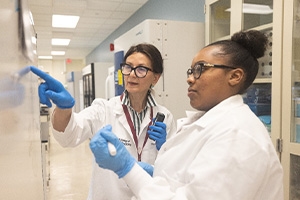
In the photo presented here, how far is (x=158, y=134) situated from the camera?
133 cm

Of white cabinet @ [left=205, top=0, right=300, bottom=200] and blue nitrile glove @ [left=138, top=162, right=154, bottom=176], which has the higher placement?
white cabinet @ [left=205, top=0, right=300, bottom=200]

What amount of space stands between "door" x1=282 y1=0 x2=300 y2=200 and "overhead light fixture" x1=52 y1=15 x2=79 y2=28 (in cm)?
428

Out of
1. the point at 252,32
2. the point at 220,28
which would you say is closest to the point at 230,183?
the point at 252,32

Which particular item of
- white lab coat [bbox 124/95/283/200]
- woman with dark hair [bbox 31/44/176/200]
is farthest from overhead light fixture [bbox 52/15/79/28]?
white lab coat [bbox 124/95/283/200]

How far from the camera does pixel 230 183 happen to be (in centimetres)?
69

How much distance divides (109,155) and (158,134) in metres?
0.49

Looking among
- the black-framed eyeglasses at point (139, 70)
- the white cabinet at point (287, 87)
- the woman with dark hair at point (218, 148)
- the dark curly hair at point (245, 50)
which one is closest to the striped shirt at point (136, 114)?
the black-framed eyeglasses at point (139, 70)

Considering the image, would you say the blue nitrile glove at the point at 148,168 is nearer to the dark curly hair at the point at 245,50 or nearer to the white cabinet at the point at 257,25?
the dark curly hair at the point at 245,50

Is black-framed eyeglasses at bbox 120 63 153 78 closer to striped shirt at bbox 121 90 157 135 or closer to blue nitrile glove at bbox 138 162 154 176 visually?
striped shirt at bbox 121 90 157 135

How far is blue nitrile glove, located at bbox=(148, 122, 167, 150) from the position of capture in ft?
4.36

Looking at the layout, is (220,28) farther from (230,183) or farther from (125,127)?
(230,183)

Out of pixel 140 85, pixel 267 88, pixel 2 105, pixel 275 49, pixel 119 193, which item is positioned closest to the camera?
pixel 2 105

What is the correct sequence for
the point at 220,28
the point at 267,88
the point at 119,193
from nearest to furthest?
1. the point at 119,193
2. the point at 267,88
3. the point at 220,28

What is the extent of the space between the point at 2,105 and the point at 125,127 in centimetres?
76
